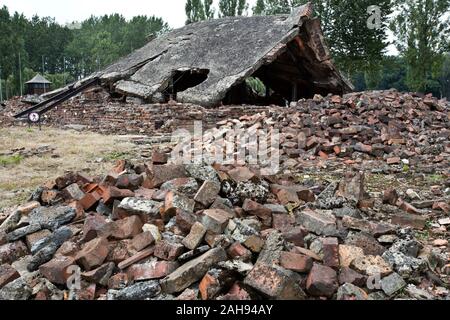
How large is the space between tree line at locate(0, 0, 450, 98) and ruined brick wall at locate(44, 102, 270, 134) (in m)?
6.07

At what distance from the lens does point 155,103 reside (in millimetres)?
11156

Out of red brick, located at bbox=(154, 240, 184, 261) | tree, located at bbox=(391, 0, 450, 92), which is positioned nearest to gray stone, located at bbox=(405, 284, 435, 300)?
red brick, located at bbox=(154, 240, 184, 261)

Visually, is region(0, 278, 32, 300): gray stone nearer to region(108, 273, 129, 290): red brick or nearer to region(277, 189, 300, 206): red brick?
region(108, 273, 129, 290): red brick

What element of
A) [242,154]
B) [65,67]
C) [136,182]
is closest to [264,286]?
[136,182]

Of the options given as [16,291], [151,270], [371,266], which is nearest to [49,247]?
[16,291]

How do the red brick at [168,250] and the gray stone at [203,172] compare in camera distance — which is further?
the gray stone at [203,172]

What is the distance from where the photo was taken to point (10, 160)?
22.4 feet

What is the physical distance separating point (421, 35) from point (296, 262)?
67.9 ft

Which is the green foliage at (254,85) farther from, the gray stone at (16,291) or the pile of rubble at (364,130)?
the gray stone at (16,291)

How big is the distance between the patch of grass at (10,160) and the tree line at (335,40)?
1071cm

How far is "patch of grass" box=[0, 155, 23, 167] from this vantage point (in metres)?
6.64

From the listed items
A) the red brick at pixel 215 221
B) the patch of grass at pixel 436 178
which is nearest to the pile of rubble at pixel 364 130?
the patch of grass at pixel 436 178

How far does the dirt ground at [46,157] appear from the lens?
529 cm

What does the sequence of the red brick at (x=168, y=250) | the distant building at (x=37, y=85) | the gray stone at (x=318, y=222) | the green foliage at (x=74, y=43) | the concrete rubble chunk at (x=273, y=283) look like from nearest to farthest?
the concrete rubble chunk at (x=273, y=283) → the red brick at (x=168, y=250) → the gray stone at (x=318, y=222) → the distant building at (x=37, y=85) → the green foliage at (x=74, y=43)
